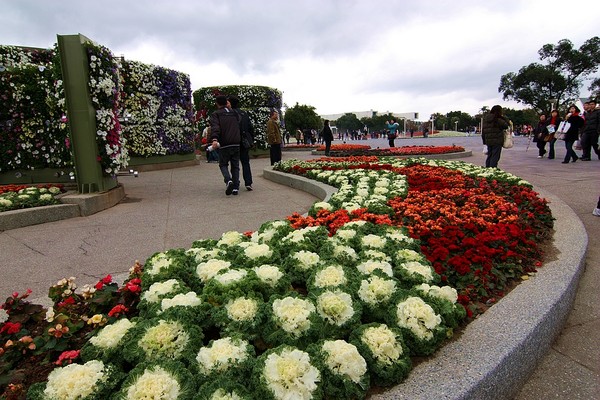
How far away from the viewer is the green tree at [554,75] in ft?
164

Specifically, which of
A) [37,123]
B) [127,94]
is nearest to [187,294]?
[37,123]

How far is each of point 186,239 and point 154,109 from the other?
967cm

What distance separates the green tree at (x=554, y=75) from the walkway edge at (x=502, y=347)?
192 feet

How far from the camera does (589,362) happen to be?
7.33ft

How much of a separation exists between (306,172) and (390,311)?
7180 mm

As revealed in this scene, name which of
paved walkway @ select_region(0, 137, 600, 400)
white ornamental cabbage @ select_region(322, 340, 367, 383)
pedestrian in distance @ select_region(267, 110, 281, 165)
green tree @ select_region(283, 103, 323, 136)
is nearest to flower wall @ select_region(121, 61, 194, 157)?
paved walkway @ select_region(0, 137, 600, 400)

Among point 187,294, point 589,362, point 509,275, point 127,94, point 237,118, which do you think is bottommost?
point 589,362

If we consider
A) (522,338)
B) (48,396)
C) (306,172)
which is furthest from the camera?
(306,172)

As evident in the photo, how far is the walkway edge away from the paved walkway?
0.13 meters

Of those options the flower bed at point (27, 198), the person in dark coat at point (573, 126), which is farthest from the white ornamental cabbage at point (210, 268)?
the person in dark coat at point (573, 126)

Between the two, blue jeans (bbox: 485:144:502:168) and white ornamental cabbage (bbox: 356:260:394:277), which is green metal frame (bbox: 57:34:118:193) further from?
blue jeans (bbox: 485:144:502:168)

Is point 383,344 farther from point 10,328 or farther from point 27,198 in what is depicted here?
point 27,198

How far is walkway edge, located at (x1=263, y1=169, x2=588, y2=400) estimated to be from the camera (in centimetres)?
166

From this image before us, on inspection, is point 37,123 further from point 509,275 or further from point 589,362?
point 589,362
